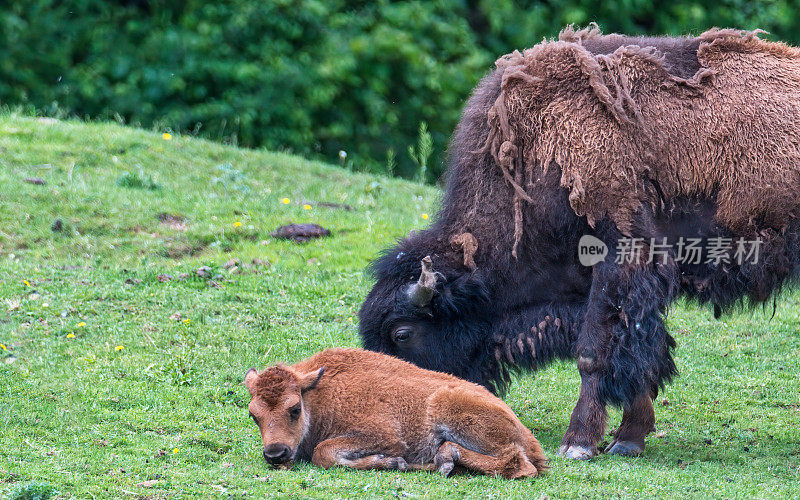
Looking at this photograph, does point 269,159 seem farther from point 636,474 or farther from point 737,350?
point 636,474

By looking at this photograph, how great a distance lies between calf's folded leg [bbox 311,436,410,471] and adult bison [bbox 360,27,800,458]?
49.5 inches

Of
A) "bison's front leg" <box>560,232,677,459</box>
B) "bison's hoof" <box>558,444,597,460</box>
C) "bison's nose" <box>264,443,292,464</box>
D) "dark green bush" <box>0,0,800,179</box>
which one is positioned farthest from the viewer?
"dark green bush" <box>0,0,800,179</box>

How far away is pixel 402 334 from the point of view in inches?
270

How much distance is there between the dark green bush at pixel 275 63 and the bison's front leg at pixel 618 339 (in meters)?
14.2

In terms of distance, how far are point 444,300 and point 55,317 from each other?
366 cm

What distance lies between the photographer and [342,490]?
16.7ft

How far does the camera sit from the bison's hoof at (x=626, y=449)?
6.60 meters

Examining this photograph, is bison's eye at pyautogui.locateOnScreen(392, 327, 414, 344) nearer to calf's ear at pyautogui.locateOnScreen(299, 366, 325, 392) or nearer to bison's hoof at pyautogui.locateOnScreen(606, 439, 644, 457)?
calf's ear at pyautogui.locateOnScreen(299, 366, 325, 392)

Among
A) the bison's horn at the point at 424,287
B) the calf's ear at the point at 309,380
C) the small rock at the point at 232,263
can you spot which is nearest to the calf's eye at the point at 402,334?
the bison's horn at the point at 424,287

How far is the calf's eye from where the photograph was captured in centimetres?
685

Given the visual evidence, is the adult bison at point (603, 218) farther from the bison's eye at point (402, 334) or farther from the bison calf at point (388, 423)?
→ the bison calf at point (388, 423)

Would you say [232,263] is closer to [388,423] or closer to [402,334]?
[402,334]

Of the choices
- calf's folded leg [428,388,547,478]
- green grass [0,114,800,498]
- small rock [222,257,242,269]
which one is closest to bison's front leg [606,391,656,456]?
green grass [0,114,800,498]

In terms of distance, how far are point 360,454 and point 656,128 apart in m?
2.93
